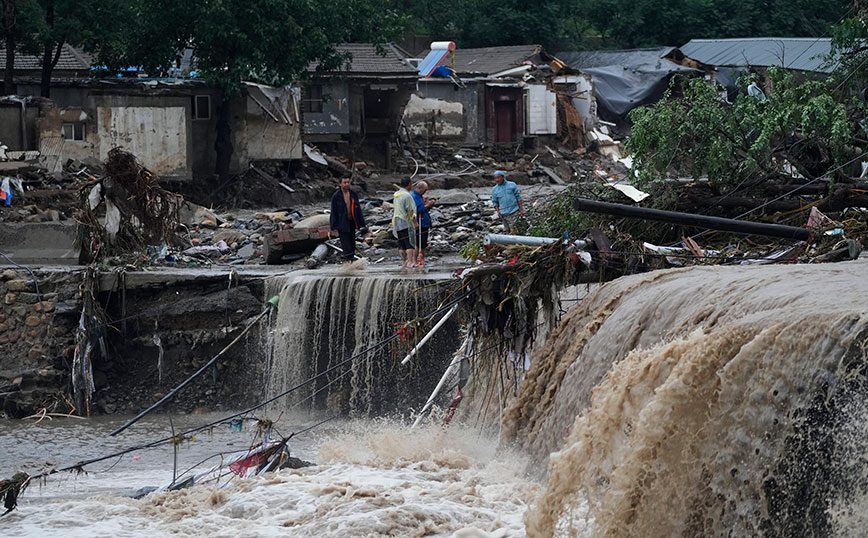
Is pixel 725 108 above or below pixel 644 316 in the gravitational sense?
above

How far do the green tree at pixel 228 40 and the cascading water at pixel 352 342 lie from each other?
10250 mm

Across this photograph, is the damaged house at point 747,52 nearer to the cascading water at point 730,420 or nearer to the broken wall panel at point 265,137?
the broken wall panel at point 265,137

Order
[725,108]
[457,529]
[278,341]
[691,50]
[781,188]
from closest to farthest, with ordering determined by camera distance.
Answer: [457,529]
[781,188]
[725,108]
[278,341]
[691,50]

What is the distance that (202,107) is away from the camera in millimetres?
26391

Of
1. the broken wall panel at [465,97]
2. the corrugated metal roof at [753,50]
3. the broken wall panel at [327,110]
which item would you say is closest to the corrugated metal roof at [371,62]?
the broken wall panel at [327,110]

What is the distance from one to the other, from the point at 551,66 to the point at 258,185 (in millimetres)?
12726

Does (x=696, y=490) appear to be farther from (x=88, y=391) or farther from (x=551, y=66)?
(x=551, y=66)

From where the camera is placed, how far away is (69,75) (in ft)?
89.6

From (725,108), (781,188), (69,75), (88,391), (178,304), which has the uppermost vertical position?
(69,75)

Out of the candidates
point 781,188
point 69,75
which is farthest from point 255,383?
point 69,75

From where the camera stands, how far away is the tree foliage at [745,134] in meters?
13.0

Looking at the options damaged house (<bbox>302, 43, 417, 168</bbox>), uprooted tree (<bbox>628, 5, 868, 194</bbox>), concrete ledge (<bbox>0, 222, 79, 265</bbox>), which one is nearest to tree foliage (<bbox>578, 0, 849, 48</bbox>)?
damaged house (<bbox>302, 43, 417, 168</bbox>)

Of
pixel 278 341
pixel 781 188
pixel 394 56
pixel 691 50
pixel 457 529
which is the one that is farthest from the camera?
pixel 691 50

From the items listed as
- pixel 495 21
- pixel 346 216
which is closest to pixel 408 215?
pixel 346 216
